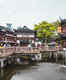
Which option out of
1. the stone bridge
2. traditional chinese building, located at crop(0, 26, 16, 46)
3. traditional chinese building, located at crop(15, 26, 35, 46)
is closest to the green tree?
traditional chinese building, located at crop(15, 26, 35, 46)

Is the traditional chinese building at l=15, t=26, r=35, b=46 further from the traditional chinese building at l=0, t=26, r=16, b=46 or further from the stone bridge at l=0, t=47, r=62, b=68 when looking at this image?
the stone bridge at l=0, t=47, r=62, b=68

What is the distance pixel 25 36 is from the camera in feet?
170

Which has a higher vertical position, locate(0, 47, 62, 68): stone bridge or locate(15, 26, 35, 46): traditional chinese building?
locate(15, 26, 35, 46): traditional chinese building

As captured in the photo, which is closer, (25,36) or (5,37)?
(5,37)

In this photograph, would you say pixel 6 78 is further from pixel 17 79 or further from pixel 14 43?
pixel 14 43

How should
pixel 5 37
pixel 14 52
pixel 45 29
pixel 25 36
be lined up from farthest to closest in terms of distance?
1. pixel 25 36
2. pixel 45 29
3. pixel 5 37
4. pixel 14 52

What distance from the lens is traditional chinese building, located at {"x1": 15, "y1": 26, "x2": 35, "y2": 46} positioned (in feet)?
166

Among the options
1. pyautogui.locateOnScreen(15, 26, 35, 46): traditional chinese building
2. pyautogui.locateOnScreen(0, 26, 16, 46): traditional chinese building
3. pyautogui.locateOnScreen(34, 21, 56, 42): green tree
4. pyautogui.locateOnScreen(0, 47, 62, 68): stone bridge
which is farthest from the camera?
pyautogui.locateOnScreen(15, 26, 35, 46): traditional chinese building

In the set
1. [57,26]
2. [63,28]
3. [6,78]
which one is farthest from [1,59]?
[57,26]

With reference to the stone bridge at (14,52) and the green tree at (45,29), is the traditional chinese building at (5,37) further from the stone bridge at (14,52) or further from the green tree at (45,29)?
the stone bridge at (14,52)

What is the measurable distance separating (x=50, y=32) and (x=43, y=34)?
2496 mm

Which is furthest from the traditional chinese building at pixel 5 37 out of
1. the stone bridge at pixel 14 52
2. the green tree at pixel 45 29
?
the stone bridge at pixel 14 52

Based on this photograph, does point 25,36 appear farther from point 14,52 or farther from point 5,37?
point 14,52

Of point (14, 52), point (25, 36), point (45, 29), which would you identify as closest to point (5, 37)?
point (25, 36)
